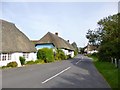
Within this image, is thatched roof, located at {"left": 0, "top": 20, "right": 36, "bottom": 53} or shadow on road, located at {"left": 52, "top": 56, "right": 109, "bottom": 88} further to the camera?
thatched roof, located at {"left": 0, "top": 20, "right": 36, "bottom": 53}

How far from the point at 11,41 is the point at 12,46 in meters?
1.24

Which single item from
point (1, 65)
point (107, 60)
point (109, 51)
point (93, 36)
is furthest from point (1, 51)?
point (93, 36)

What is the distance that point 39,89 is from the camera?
11508 millimetres

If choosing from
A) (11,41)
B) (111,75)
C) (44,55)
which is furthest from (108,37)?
(111,75)

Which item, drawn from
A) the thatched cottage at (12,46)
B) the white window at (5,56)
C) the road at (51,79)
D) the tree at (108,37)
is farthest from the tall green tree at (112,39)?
the white window at (5,56)

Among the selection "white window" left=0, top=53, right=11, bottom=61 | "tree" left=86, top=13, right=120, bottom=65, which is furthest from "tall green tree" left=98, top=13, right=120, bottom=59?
"white window" left=0, top=53, right=11, bottom=61

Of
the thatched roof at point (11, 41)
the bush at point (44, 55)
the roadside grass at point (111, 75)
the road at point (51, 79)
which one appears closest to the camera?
the road at point (51, 79)

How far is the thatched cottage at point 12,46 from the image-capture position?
97.1 ft

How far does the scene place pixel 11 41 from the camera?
33.2 metres

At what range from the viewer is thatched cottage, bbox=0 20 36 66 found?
97.1 feet

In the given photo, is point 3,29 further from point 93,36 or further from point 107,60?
point 93,36

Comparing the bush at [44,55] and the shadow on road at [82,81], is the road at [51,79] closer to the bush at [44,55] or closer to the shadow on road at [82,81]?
the shadow on road at [82,81]

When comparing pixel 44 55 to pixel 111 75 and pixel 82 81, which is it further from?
pixel 82 81

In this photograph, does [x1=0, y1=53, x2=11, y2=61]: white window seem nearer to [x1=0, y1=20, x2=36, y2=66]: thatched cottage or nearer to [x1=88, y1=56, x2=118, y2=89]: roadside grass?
[x1=0, y1=20, x2=36, y2=66]: thatched cottage
